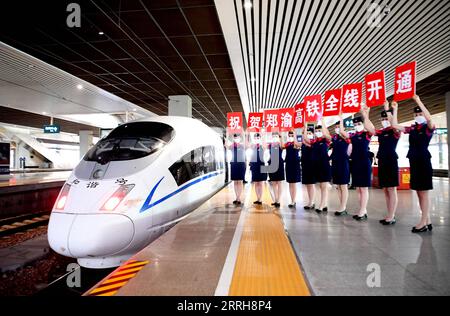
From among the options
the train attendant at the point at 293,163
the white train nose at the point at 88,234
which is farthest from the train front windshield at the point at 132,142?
the train attendant at the point at 293,163

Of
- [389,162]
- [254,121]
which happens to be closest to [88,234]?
[389,162]

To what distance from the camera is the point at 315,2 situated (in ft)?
20.4

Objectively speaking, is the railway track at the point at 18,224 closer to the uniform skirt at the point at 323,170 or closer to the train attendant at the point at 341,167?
the uniform skirt at the point at 323,170

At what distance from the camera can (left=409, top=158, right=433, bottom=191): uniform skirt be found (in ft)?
13.2

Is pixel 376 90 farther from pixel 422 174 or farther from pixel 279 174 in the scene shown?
pixel 279 174

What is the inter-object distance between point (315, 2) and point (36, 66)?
9.94 m

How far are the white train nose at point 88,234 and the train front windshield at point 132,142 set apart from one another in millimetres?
1109

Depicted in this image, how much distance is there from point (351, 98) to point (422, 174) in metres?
2.77

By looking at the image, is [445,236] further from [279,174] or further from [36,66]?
[36,66]

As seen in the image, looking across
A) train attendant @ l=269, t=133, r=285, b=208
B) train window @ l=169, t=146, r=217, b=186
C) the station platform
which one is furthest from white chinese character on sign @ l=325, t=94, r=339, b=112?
train window @ l=169, t=146, r=217, b=186

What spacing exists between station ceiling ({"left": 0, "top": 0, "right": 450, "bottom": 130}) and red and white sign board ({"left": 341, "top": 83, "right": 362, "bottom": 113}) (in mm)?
1979

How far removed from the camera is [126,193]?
3682mm

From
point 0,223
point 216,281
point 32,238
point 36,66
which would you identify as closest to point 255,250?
point 216,281

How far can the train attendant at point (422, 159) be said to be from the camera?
4.04m
